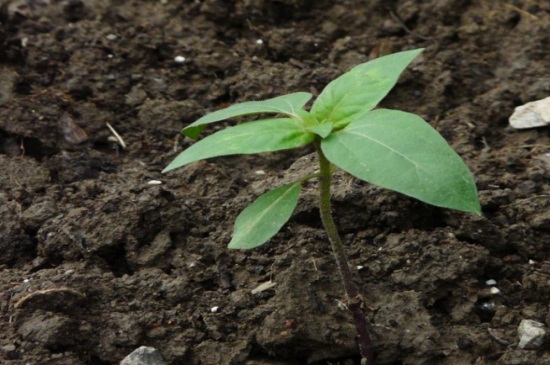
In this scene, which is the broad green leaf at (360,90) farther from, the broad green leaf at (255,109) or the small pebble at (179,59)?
the small pebble at (179,59)

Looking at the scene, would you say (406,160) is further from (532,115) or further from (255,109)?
(532,115)

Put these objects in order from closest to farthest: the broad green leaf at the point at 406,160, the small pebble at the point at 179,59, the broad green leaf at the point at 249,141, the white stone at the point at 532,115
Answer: the broad green leaf at the point at 406,160 → the broad green leaf at the point at 249,141 → the white stone at the point at 532,115 → the small pebble at the point at 179,59

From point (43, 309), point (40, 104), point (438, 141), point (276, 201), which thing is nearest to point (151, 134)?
point (40, 104)

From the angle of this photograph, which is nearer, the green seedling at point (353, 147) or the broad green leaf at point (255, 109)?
the green seedling at point (353, 147)

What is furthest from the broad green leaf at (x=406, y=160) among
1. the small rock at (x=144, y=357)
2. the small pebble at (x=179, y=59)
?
the small pebble at (x=179, y=59)

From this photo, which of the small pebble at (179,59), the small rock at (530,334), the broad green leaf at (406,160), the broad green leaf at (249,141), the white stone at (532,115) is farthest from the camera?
the small pebble at (179,59)

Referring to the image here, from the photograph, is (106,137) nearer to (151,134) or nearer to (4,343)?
(151,134)

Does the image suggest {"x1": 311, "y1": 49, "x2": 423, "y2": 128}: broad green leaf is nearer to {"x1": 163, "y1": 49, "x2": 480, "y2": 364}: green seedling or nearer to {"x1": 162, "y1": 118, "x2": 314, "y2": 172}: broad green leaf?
{"x1": 163, "y1": 49, "x2": 480, "y2": 364}: green seedling
